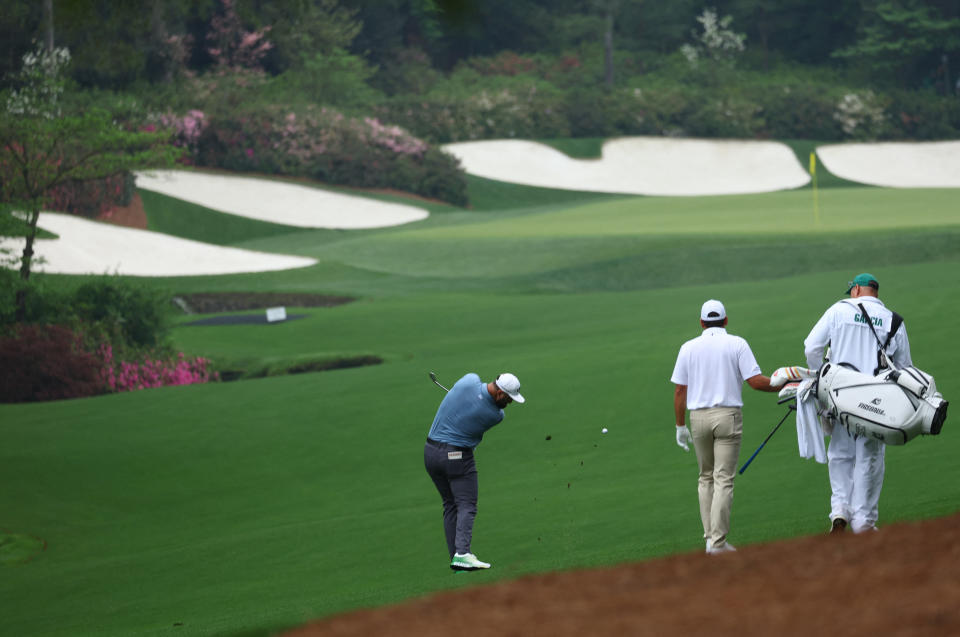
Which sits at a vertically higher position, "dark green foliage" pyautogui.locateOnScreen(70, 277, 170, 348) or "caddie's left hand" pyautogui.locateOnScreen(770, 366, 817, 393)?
"caddie's left hand" pyautogui.locateOnScreen(770, 366, 817, 393)

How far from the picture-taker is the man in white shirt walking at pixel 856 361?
9.44 metres

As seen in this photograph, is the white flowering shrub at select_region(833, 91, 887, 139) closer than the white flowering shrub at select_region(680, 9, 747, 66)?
Yes

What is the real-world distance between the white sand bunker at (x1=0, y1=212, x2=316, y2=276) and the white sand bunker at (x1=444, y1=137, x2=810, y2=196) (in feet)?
62.5

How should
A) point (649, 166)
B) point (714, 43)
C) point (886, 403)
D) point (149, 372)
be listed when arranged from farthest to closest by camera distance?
point (714, 43) → point (649, 166) → point (149, 372) → point (886, 403)

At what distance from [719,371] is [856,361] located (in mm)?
1032

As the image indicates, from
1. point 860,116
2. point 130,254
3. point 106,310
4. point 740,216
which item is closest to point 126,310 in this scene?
point 106,310

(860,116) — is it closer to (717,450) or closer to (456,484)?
(456,484)

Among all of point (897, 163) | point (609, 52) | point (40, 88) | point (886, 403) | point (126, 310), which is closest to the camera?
point (886, 403)

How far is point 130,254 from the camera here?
117 ft

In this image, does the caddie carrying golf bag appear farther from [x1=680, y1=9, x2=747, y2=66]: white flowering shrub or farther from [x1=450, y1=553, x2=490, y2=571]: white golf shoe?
[x1=680, y1=9, x2=747, y2=66]: white flowering shrub

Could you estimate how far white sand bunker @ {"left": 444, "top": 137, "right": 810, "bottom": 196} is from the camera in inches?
2096

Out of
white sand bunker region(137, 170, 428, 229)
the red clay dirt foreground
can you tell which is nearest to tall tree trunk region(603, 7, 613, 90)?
white sand bunker region(137, 170, 428, 229)

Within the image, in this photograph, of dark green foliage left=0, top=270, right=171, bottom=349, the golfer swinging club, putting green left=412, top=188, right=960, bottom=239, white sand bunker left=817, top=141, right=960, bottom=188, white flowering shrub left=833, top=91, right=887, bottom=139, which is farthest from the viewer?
white flowering shrub left=833, top=91, right=887, bottom=139

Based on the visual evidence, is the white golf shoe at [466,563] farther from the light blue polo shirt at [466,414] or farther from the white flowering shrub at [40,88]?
the white flowering shrub at [40,88]
